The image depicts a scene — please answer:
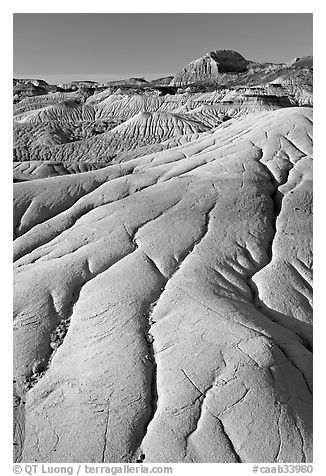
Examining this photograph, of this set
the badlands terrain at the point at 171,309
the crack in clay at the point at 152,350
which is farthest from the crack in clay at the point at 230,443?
the crack in clay at the point at 152,350

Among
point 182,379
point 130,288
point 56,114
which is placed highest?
point 56,114

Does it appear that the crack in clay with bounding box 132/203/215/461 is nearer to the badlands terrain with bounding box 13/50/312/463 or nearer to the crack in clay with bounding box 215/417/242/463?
the badlands terrain with bounding box 13/50/312/463

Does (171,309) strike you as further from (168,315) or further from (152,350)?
(152,350)

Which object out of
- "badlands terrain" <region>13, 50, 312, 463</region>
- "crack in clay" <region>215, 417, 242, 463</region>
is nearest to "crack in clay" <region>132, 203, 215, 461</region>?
"badlands terrain" <region>13, 50, 312, 463</region>

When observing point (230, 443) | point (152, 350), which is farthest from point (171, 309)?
point (230, 443)

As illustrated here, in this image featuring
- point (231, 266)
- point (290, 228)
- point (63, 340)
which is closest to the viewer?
point (63, 340)

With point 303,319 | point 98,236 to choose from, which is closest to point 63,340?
point 98,236
